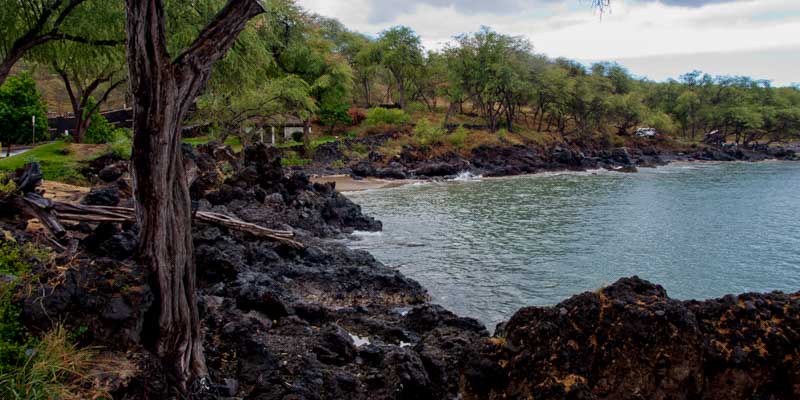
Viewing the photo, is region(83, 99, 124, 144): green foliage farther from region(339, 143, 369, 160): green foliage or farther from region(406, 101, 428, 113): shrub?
region(406, 101, 428, 113): shrub

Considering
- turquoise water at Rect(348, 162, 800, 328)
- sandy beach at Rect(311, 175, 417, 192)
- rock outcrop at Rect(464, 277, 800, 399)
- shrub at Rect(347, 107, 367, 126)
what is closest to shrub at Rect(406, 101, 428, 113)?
shrub at Rect(347, 107, 367, 126)

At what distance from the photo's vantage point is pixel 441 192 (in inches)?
1559

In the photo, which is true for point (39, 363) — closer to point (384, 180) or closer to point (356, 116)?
point (384, 180)

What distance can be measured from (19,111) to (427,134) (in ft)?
121

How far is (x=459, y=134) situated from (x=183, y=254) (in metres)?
56.1

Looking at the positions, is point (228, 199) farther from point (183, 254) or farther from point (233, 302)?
point (183, 254)

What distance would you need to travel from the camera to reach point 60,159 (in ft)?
76.9

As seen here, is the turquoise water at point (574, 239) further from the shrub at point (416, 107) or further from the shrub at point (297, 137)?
the shrub at point (416, 107)

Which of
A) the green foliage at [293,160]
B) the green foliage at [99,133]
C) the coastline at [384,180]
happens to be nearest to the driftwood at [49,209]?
the green foliage at [99,133]

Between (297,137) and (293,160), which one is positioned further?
(297,137)

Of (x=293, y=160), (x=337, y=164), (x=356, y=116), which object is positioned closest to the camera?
(x=293, y=160)

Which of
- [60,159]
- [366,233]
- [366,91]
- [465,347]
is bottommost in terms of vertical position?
[366,233]

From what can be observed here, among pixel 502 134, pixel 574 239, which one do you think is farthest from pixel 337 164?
pixel 574 239

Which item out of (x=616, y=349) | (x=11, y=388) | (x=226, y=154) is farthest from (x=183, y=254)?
(x=226, y=154)
